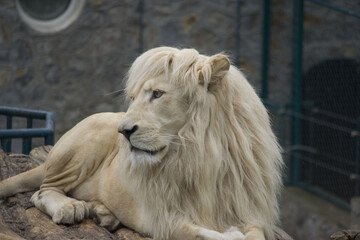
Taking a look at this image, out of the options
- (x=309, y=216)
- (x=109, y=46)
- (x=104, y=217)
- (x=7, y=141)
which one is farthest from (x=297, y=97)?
(x=104, y=217)

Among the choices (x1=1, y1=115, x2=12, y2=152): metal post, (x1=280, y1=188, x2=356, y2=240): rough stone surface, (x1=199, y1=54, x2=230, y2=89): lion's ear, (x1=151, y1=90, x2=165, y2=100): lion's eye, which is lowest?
(x1=280, y1=188, x2=356, y2=240): rough stone surface

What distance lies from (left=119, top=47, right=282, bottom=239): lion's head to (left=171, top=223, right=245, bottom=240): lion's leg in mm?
76

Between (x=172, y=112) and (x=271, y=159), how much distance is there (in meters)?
0.71

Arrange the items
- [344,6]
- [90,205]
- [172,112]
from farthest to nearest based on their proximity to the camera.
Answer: [344,6], [90,205], [172,112]

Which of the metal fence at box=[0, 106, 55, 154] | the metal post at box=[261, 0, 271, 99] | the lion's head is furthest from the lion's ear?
the metal post at box=[261, 0, 271, 99]

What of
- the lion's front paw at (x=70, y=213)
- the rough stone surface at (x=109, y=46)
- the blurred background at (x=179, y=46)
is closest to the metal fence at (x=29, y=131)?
the lion's front paw at (x=70, y=213)

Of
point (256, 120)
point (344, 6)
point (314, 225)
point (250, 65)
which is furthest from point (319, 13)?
point (256, 120)

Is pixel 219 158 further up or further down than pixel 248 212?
further up

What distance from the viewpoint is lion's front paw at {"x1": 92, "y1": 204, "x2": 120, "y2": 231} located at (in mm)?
4648

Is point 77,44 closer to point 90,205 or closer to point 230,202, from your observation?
point 90,205

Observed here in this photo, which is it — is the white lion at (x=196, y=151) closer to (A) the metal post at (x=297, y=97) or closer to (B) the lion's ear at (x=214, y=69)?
(B) the lion's ear at (x=214, y=69)

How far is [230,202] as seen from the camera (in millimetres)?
4152

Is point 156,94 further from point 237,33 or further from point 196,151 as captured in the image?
point 237,33

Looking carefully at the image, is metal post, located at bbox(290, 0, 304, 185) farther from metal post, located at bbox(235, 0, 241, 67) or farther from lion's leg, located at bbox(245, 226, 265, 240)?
lion's leg, located at bbox(245, 226, 265, 240)
